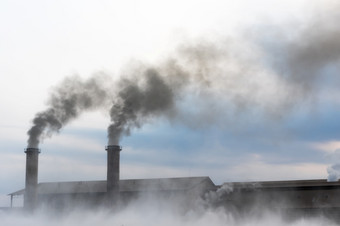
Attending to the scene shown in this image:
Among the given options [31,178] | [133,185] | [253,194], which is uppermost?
[31,178]

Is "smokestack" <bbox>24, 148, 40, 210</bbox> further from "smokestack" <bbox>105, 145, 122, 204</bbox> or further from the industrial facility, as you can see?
"smokestack" <bbox>105, 145, 122, 204</bbox>

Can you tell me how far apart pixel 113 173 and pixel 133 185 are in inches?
704

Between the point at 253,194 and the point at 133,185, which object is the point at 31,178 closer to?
the point at 133,185

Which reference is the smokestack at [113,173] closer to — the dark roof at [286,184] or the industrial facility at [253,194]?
the industrial facility at [253,194]

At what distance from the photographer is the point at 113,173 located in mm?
59844

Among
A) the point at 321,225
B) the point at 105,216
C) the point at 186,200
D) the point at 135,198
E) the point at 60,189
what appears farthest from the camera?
the point at 60,189

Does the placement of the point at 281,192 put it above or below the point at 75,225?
above

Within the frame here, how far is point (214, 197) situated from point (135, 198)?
16693mm

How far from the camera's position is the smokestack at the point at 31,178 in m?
60.3

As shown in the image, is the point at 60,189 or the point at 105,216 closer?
the point at 105,216

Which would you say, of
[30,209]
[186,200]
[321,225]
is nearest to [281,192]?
[321,225]

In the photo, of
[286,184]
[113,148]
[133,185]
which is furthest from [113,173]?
[286,184]

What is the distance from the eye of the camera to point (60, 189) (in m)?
80.6

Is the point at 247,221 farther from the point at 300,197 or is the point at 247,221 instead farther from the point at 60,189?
the point at 60,189
